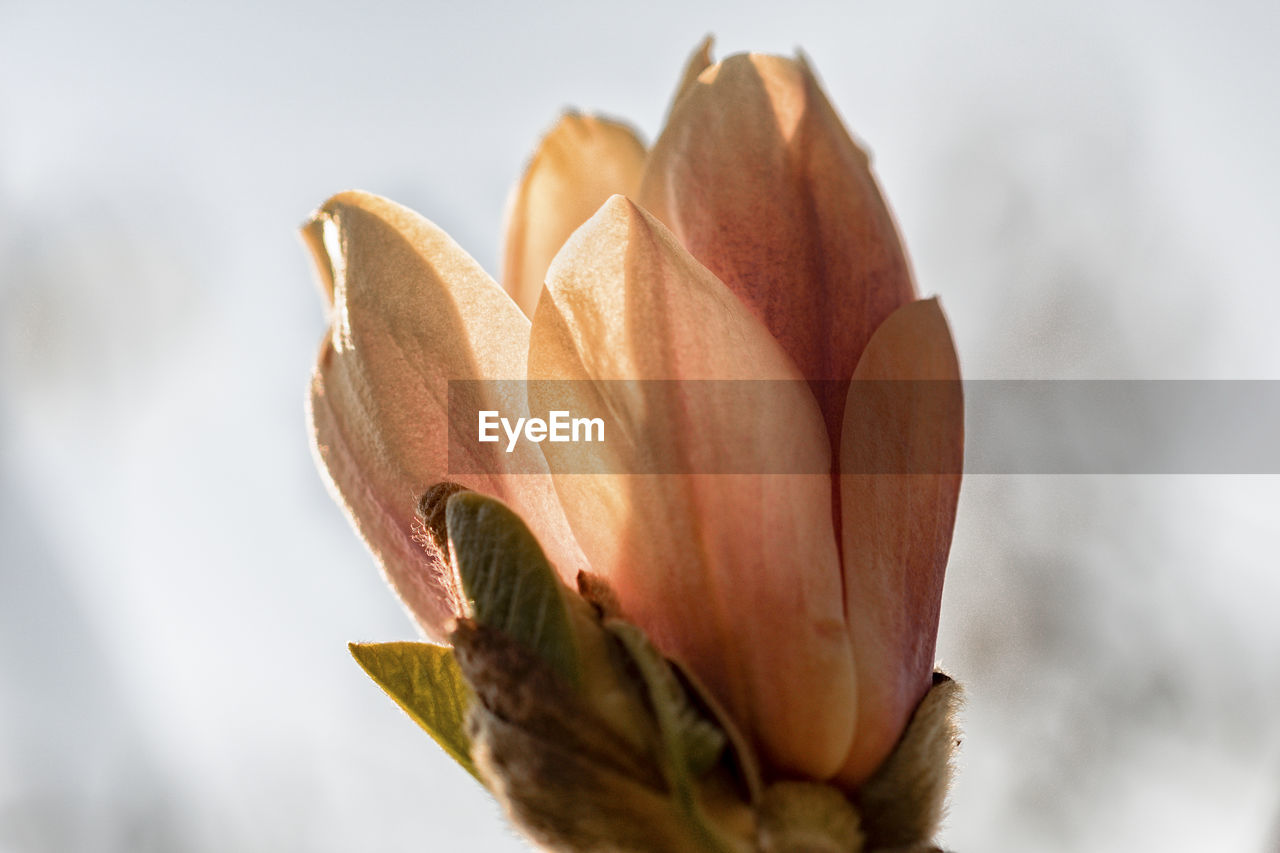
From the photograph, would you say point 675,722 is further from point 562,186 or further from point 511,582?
point 562,186

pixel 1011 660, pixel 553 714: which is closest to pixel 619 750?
pixel 553 714

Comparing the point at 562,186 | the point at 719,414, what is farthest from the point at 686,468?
the point at 562,186

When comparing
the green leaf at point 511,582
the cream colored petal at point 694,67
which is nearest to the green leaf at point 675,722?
the green leaf at point 511,582

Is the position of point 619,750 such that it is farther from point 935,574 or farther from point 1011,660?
point 1011,660

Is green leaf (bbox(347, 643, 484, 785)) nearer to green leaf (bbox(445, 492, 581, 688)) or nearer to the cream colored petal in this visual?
green leaf (bbox(445, 492, 581, 688))

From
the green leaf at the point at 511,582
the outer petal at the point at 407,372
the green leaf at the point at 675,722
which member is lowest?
the green leaf at the point at 675,722

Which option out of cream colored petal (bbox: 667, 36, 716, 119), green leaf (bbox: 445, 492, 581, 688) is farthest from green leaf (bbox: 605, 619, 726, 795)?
cream colored petal (bbox: 667, 36, 716, 119)

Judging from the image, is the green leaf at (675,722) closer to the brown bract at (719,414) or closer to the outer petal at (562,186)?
the brown bract at (719,414)
